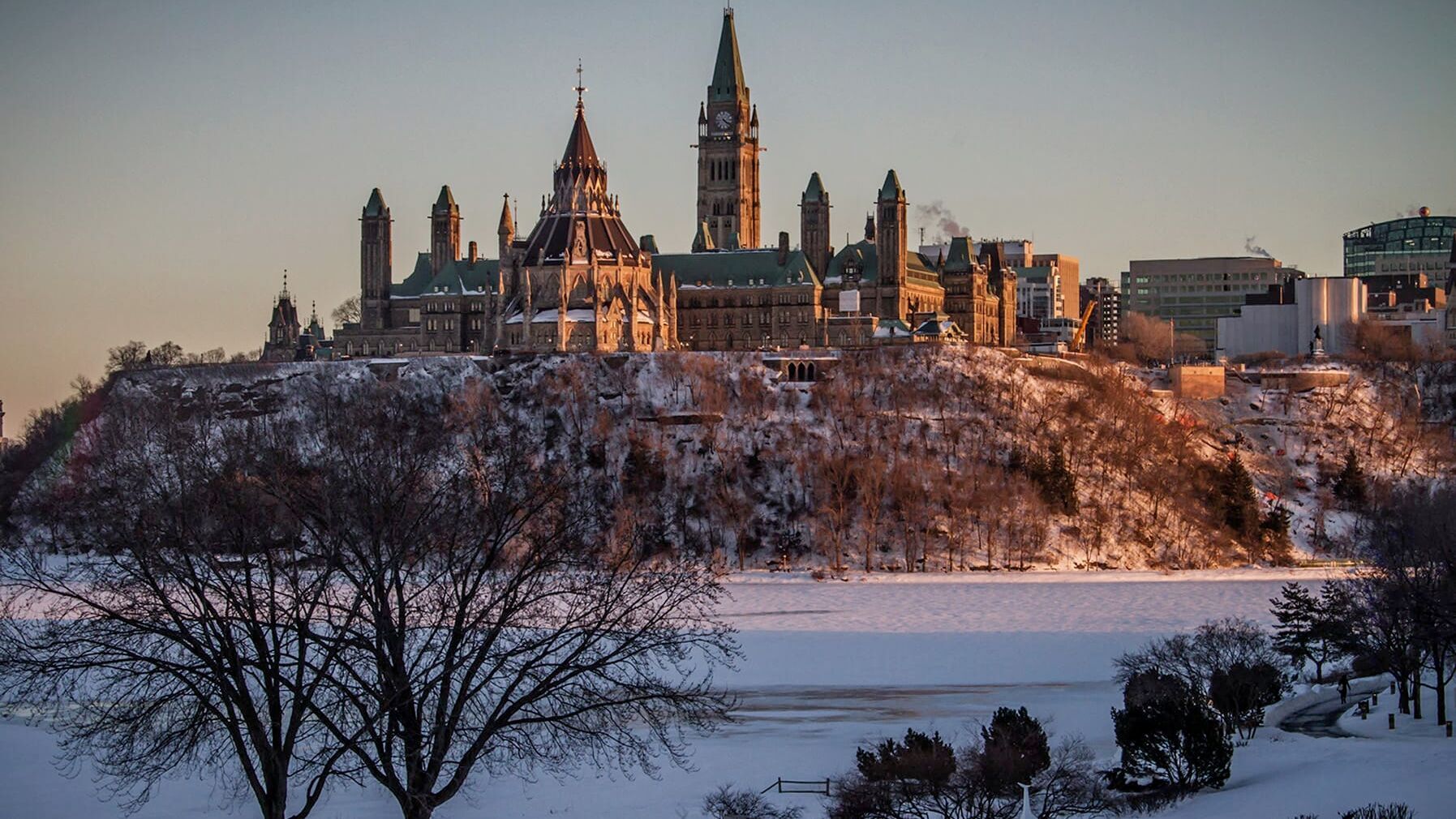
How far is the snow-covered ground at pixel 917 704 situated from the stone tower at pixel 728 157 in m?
73.1

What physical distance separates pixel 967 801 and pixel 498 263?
110582mm

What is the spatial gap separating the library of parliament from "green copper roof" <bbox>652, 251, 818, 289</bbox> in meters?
0.14

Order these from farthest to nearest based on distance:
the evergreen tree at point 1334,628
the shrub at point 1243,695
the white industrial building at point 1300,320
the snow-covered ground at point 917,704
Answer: the white industrial building at point 1300,320, the evergreen tree at point 1334,628, the shrub at point 1243,695, the snow-covered ground at point 917,704

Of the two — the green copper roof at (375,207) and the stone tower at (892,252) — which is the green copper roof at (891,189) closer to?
the stone tower at (892,252)

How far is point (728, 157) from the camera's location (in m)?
167

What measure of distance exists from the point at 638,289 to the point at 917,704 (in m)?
84.1

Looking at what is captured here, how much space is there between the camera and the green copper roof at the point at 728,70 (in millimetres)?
167000

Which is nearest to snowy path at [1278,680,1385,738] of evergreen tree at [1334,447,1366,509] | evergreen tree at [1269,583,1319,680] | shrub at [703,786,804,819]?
evergreen tree at [1269,583,1319,680]

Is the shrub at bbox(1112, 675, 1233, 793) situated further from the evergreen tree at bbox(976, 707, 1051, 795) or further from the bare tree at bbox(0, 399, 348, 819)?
the bare tree at bbox(0, 399, 348, 819)

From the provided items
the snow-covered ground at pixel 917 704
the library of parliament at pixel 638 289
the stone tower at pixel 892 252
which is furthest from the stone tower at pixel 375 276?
the snow-covered ground at pixel 917 704

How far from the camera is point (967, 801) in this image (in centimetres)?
4066

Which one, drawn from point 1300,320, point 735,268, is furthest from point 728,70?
point 1300,320

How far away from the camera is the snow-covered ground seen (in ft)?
145

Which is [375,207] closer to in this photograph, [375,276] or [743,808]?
[375,276]
